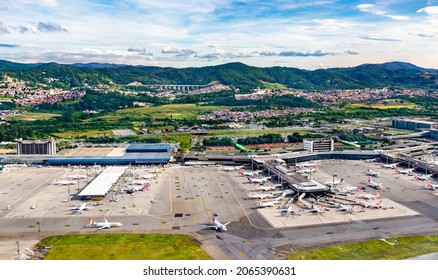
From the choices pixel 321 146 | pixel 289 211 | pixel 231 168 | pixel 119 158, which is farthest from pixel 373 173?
pixel 119 158

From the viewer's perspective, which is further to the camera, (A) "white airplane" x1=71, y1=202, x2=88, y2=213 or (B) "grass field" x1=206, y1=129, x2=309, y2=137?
(B) "grass field" x1=206, y1=129, x2=309, y2=137

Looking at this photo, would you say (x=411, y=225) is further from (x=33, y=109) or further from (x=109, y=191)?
(x=33, y=109)

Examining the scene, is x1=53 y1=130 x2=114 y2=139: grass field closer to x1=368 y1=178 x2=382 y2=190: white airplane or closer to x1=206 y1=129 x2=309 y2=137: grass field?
x1=206 y1=129 x2=309 y2=137: grass field

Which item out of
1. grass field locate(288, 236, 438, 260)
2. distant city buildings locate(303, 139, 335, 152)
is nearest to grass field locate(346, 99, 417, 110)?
distant city buildings locate(303, 139, 335, 152)

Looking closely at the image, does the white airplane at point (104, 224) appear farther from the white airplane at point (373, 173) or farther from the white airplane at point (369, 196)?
the white airplane at point (373, 173)

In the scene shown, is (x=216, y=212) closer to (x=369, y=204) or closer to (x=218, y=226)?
(x=218, y=226)
